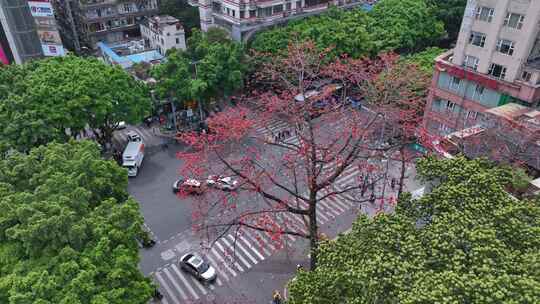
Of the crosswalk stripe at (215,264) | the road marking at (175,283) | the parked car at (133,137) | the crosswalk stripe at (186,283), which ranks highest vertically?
the parked car at (133,137)

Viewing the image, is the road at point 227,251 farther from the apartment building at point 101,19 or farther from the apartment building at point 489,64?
the apartment building at point 101,19

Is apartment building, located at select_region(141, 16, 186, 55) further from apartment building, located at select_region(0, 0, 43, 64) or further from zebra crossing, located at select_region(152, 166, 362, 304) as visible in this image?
zebra crossing, located at select_region(152, 166, 362, 304)

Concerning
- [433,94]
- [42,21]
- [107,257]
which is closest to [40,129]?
[107,257]

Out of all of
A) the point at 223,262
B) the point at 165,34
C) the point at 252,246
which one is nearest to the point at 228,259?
the point at 223,262

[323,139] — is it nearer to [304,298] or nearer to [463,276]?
[304,298]

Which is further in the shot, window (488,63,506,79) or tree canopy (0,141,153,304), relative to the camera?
window (488,63,506,79)

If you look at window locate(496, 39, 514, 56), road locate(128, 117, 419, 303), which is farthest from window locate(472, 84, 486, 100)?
road locate(128, 117, 419, 303)

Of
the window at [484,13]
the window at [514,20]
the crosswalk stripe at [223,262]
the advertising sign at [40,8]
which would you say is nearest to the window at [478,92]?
the window at [514,20]
